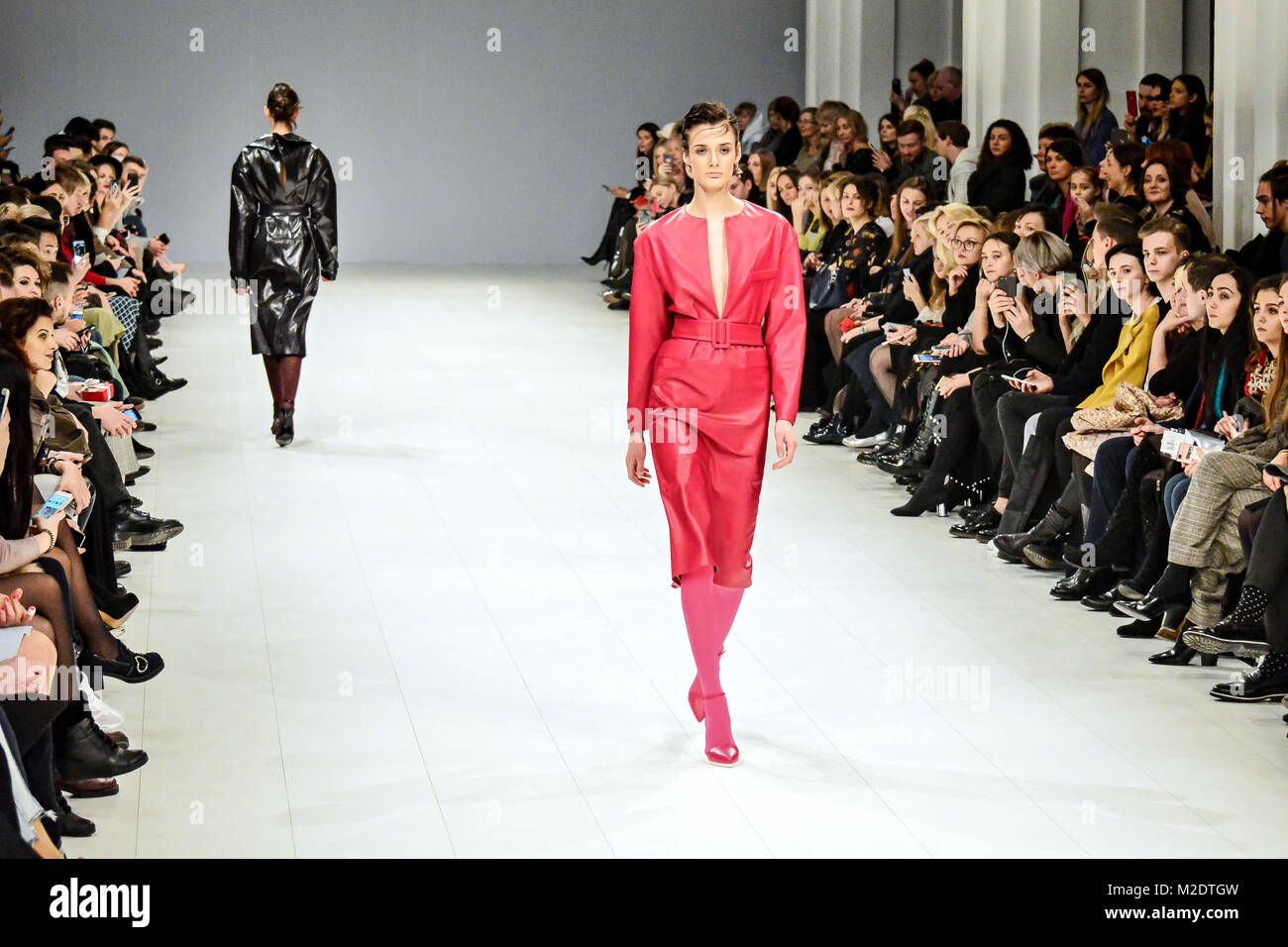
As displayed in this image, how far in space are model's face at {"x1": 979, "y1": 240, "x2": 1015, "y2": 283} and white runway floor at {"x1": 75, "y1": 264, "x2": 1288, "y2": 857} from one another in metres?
0.96

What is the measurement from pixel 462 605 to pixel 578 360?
17.4ft

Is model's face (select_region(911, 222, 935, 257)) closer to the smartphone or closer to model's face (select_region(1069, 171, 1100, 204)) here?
model's face (select_region(1069, 171, 1100, 204))

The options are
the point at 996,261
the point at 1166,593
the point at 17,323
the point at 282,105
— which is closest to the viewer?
Answer: the point at 17,323

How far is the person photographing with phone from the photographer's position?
767 centimetres

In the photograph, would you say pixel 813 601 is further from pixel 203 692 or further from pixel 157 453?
pixel 157 453

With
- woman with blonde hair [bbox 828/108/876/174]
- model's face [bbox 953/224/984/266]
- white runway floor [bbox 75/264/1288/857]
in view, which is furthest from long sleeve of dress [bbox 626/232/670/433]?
woman with blonde hair [bbox 828/108/876/174]

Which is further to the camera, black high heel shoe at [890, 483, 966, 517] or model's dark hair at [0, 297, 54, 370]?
black high heel shoe at [890, 483, 966, 517]

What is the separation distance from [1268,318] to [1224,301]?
0.40m

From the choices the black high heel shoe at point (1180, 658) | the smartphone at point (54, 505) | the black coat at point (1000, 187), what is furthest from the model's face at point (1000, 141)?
the smartphone at point (54, 505)

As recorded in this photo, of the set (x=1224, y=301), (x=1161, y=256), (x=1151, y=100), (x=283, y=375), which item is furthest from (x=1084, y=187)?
(x=283, y=375)

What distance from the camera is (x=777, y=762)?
4.02 metres

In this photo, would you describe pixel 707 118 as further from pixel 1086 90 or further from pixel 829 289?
pixel 1086 90

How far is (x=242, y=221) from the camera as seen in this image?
7734 millimetres
